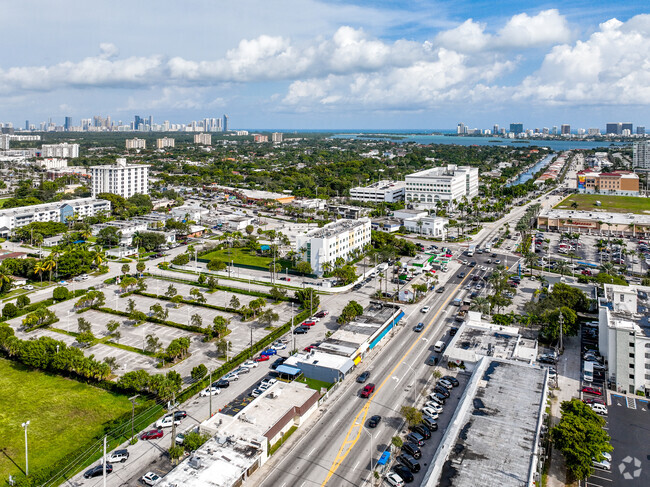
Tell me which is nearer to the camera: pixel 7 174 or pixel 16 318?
pixel 16 318

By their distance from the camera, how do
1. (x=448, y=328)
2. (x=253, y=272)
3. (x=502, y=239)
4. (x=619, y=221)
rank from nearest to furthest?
1. (x=448, y=328)
2. (x=253, y=272)
3. (x=502, y=239)
4. (x=619, y=221)

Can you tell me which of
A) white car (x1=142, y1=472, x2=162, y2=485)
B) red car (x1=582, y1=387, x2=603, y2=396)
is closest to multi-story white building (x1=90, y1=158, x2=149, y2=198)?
white car (x1=142, y1=472, x2=162, y2=485)

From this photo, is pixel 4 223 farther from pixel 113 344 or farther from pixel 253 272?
pixel 113 344

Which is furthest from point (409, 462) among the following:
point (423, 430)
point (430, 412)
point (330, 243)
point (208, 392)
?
point (330, 243)

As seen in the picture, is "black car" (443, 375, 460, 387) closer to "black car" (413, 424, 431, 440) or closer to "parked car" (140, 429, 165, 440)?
"black car" (413, 424, 431, 440)

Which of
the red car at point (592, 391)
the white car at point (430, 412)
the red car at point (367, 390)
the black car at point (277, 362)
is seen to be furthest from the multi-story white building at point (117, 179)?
the red car at point (592, 391)

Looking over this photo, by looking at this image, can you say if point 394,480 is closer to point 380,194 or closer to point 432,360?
point 432,360

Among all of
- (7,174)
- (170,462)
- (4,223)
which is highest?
(7,174)

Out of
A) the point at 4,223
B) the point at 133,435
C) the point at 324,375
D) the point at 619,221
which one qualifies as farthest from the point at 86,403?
the point at 619,221
